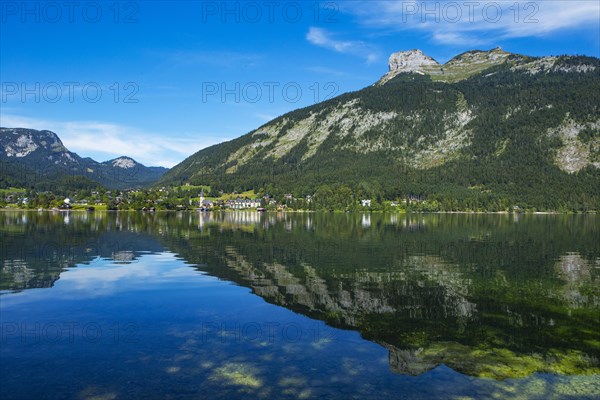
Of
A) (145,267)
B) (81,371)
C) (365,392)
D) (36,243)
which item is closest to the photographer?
(365,392)

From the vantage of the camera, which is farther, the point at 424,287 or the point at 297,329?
the point at 424,287

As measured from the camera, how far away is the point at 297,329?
26.9 metres

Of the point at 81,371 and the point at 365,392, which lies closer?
the point at 365,392

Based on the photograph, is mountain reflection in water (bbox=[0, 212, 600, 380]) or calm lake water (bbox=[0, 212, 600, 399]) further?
mountain reflection in water (bbox=[0, 212, 600, 380])

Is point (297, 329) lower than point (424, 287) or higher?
higher

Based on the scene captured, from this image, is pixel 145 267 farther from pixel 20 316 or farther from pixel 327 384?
pixel 327 384

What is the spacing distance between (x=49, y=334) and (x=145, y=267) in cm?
2595

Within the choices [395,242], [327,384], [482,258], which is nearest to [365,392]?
[327,384]

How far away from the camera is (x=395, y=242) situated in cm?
8169

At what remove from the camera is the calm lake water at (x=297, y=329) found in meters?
18.9

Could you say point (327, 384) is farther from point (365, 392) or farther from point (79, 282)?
point (79, 282)

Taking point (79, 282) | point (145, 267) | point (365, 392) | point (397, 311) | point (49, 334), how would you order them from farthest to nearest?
point (145, 267)
point (79, 282)
point (397, 311)
point (49, 334)
point (365, 392)

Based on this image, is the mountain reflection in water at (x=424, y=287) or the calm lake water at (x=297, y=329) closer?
the calm lake water at (x=297, y=329)

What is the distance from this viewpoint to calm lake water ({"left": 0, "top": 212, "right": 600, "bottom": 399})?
18.9 meters
